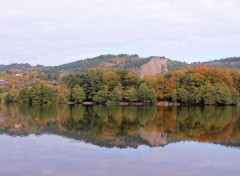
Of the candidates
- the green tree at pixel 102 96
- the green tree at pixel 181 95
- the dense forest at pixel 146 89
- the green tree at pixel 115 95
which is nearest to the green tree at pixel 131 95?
the dense forest at pixel 146 89

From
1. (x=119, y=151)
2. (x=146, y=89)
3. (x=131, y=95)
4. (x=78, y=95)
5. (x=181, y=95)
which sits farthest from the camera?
(x=78, y=95)

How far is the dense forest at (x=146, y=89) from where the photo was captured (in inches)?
2913

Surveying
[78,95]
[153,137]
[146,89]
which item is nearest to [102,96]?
[78,95]

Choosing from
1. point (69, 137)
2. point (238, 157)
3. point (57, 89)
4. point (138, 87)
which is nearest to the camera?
point (238, 157)

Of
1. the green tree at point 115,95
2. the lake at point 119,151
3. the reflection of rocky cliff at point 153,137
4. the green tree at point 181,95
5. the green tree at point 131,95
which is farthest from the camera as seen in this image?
the green tree at point 115,95

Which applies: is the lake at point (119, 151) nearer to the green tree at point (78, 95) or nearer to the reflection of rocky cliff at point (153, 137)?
the reflection of rocky cliff at point (153, 137)

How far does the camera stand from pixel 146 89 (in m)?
78.5

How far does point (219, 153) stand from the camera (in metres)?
18.9

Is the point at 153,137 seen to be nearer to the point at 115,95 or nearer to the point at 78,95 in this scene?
the point at 115,95

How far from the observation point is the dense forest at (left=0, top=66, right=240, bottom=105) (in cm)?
7400

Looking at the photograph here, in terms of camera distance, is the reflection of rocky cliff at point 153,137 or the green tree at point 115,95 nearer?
the reflection of rocky cliff at point 153,137

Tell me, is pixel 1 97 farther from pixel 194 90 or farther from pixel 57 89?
pixel 194 90

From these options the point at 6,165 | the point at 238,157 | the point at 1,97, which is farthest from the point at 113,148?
the point at 1,97

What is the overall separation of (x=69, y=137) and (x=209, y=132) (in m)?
14.7
